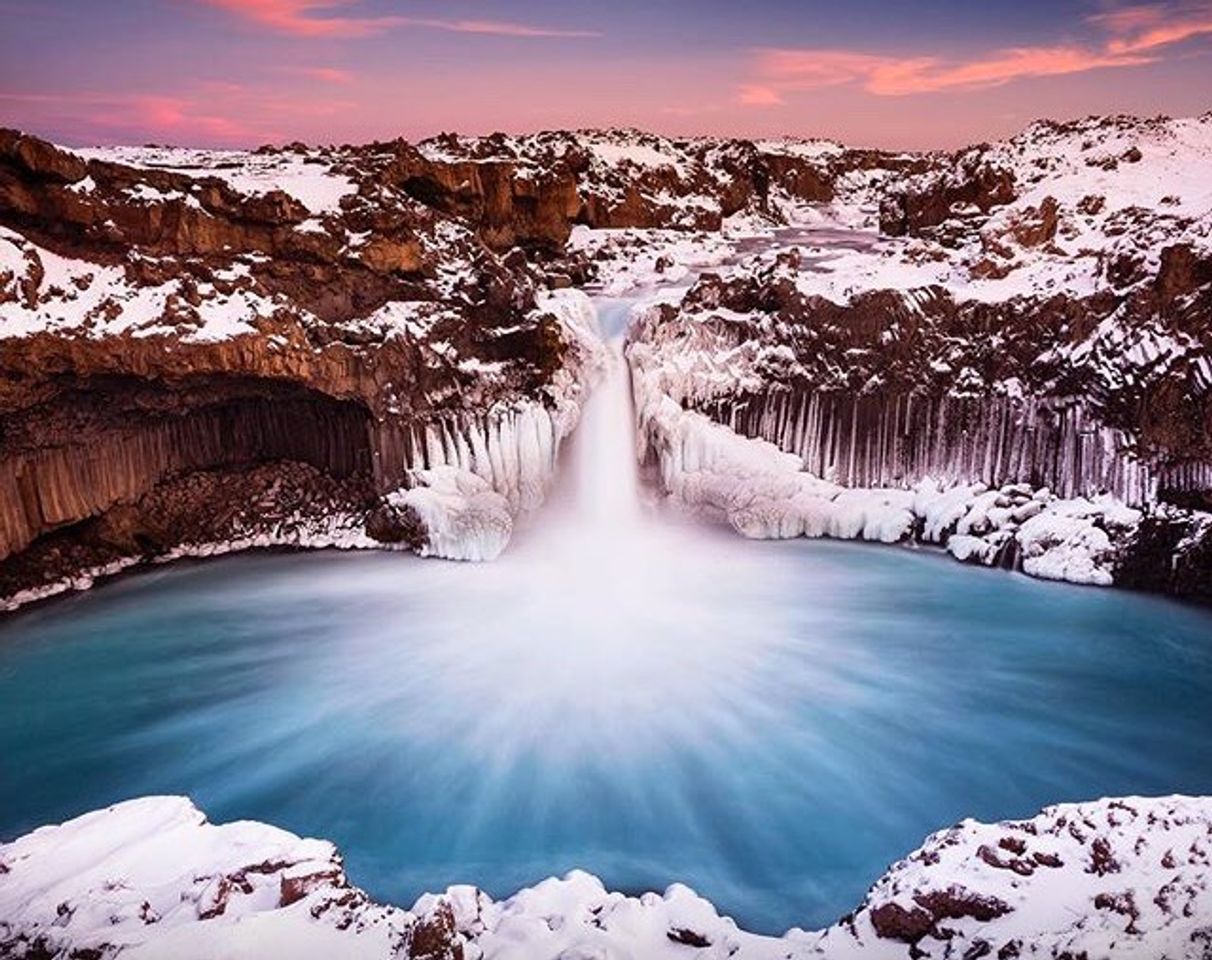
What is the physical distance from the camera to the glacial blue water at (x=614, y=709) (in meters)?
8.12

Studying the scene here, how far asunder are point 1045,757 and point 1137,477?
6.09 meters

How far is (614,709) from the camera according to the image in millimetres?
10000

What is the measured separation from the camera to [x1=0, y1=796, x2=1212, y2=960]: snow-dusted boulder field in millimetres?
4652

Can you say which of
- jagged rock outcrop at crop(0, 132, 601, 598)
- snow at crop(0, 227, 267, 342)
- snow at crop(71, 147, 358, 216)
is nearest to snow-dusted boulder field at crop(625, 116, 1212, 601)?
jagged rock outcrop at crop(0, 132, 601, 598)

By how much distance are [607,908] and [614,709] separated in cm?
382

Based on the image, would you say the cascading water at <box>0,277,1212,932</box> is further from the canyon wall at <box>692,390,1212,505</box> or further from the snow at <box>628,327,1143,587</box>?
the canyon wall at <box>692,390,1212,505</box>

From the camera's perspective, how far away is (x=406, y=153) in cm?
2031

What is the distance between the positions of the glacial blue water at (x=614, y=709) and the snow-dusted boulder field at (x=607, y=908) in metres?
1.70

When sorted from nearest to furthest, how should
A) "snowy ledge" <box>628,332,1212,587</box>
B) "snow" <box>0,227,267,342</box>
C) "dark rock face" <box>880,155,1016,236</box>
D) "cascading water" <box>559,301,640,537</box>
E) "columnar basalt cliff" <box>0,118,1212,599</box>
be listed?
1. "snow" <box>0,227,267,342</box>
2. "columnar basalt cliff" <box>0,118,1212,599</box>
3. "snowy ledge" <box>628,332,1212,587</box>
4. "cascading water" <box>559,301,640,537</box>
5. "dark rock face" <box>880,155,1016,236</box>

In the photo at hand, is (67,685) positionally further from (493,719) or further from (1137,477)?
(1137,477)

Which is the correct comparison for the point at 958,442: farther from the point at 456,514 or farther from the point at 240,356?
the point at 240,356

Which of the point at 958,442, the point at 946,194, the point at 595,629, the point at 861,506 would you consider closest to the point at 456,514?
the point at 595,629

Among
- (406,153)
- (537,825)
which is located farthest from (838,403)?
(406,153)

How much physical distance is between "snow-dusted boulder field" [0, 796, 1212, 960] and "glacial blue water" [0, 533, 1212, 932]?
170 cm
